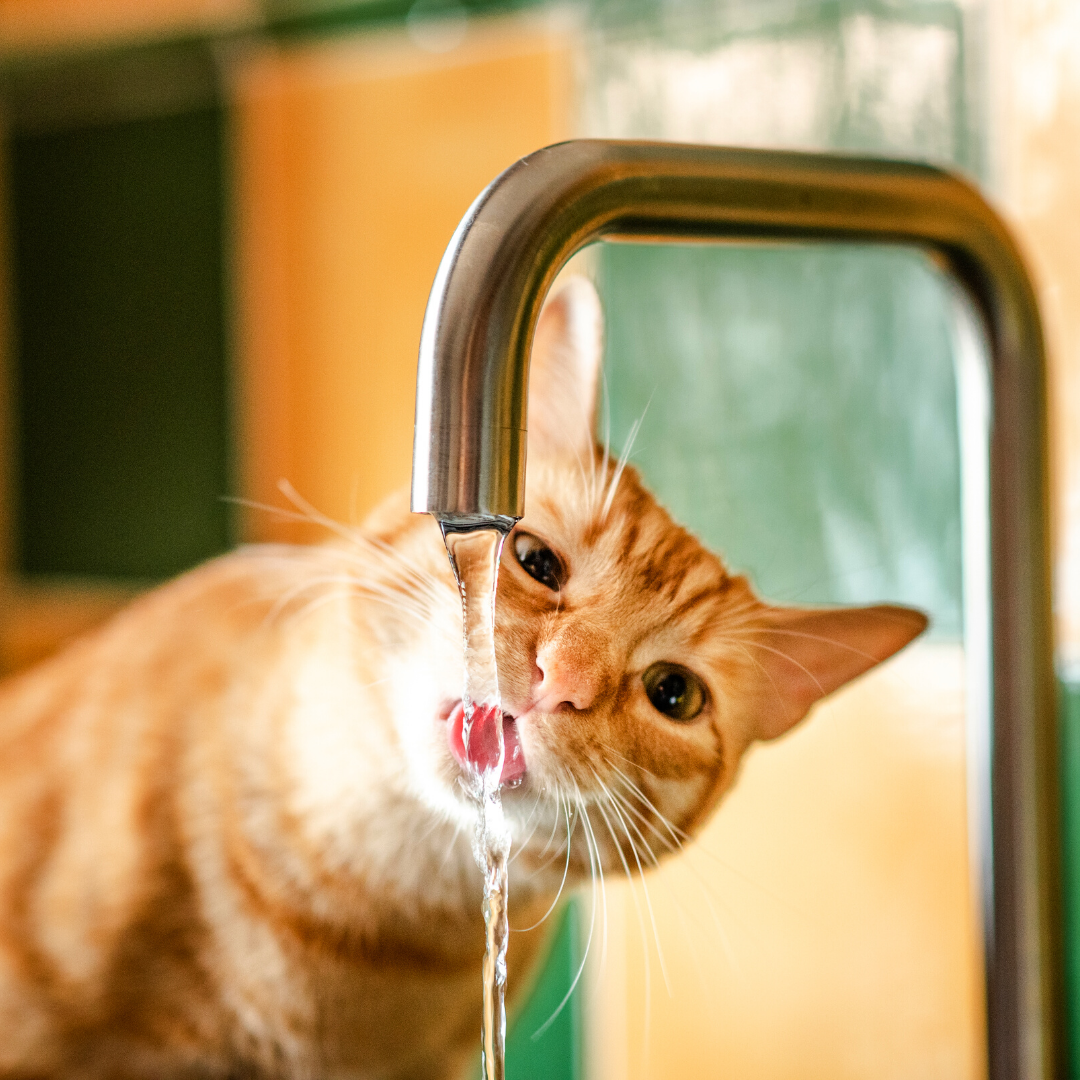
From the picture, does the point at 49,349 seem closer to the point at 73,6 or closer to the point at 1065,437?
the point at 73,6

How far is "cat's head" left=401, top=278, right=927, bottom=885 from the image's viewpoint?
0.40m

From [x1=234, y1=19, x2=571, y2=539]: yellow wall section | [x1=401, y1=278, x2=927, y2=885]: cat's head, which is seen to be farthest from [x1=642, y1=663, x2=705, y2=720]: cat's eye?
[x1=234, y1=19, x2=571, y2=539]: yellow wall section

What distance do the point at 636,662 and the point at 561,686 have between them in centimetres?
3

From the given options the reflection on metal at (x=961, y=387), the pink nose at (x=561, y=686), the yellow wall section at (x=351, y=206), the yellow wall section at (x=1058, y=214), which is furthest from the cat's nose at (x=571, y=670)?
the yellow wall section at (x=351, y=206)

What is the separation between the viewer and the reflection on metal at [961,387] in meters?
0.31

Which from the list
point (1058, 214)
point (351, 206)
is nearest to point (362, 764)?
point (1058, 214)

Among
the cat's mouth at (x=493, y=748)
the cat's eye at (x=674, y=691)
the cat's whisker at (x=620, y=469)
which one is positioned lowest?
the cat's mouth at (x=493, y=748)

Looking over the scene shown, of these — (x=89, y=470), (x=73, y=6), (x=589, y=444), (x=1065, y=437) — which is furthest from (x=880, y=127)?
(x=89, y=470)

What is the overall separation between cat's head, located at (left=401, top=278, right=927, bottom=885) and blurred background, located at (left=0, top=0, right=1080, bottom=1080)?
20 millimetres

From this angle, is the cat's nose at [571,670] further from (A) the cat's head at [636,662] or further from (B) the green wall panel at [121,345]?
(B) the green wall panel at [121,345]

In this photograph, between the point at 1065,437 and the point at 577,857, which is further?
the point at 1065,437

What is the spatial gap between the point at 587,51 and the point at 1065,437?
73 cm

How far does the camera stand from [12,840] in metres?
0.63

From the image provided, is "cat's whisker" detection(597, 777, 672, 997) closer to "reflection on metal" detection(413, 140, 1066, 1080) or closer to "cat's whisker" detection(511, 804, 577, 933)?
A: "cat's whisker" detection(511, 804, 577, 933)
